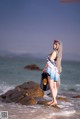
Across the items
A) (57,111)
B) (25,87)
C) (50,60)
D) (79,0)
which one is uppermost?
(79,0)

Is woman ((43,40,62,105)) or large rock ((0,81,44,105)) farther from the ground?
woman ((43,40,62,105))

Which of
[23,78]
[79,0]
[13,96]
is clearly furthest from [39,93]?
[23,78]

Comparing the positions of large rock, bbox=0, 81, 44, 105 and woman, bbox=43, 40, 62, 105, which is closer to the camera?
woman, bbox=43, 40, 62, 105

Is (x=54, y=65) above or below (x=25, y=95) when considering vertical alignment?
above

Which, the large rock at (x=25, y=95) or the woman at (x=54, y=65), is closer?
the woman at (x=54, y=65)

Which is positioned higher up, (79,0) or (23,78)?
(79,0)

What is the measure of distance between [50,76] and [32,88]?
58.8 inches

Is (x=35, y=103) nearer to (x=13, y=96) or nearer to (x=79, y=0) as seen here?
(x=13, y=96)

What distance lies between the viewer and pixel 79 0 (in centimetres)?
678

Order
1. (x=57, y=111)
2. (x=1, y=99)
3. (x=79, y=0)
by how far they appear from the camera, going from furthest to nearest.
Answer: (x=79, y=0), (x=1, y=99), (x=57, y=111)

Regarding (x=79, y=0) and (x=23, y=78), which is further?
(x=23, y=78)

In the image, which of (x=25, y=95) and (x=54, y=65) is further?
(x=25, y=95)

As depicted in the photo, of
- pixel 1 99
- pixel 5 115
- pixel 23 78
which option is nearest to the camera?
pixel 5 115

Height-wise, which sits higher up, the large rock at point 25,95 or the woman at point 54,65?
the woman at point 54,65
